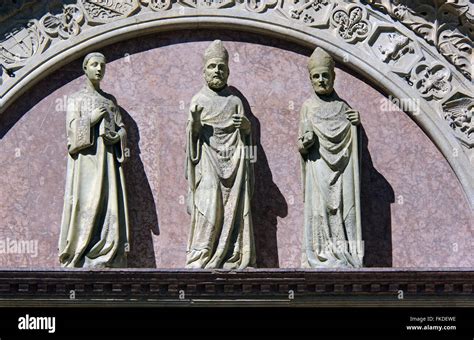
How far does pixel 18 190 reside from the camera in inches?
765

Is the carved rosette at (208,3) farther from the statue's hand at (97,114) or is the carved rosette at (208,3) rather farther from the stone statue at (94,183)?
the statue's hand at (97,114)

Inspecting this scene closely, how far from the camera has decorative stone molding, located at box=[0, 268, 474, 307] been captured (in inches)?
722

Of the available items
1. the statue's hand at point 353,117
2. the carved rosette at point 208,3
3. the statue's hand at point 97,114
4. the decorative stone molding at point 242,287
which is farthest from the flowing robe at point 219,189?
the carved rosette at point 208,3

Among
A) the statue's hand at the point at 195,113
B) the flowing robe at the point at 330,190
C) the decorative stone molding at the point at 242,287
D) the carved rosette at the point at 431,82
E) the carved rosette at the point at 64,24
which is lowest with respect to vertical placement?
the decorative stone molding at the point at 242,287

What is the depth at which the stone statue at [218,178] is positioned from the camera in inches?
742

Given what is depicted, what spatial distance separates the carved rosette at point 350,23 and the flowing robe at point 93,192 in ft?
8.51

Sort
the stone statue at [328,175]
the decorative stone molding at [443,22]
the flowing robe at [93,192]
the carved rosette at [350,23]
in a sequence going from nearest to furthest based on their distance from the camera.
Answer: the flowing robe at [93,192], the stone statue at [328,175], the decorative stone molding at [443,22], the carved rosette at [350,23]

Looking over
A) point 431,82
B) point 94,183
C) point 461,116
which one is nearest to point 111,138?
point 94,183

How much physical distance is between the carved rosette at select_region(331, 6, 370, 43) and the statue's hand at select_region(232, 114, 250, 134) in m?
1.58

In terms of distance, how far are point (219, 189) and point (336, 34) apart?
2.27 m

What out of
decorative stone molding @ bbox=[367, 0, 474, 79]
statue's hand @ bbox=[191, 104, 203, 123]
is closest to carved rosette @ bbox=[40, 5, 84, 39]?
statue's hand @ bbox=[191, 104, 203, 123]

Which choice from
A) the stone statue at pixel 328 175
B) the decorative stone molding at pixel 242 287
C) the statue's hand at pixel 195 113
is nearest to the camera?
the decorative stone molding at pixel 242 287

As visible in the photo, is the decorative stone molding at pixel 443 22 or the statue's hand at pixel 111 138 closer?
the statue's hand at pixel 111 138
